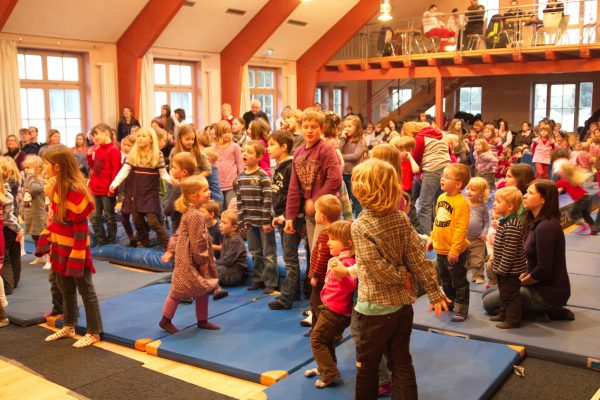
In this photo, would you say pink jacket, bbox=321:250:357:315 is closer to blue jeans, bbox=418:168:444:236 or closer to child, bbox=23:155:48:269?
blue jeans, bbox=418:168:444:236

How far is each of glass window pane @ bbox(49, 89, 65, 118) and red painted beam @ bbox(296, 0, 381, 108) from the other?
7.39 metres

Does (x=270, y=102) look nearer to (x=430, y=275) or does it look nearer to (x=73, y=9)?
(x=73, y=9)

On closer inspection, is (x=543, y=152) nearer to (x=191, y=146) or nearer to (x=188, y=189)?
(x=191, y=146)

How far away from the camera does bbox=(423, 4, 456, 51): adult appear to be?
16219 millimetres

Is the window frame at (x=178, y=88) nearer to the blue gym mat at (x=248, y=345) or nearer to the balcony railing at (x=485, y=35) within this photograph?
the balcony railing at (x=485, y=35)

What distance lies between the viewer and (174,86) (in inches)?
615

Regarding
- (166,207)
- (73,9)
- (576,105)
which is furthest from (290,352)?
(576,105)

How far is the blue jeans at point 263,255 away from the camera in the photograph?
5.36m

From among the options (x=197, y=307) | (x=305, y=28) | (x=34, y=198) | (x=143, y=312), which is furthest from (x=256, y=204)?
(x=305, y=28)

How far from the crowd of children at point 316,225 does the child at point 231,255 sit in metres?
0.01

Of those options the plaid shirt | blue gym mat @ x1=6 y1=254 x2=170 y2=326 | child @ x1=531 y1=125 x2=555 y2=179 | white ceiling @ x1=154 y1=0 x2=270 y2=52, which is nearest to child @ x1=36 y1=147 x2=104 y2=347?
blue gym mat @ x1=6 y1=254 x2=170 y2=326

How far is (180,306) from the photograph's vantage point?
5.29 meters

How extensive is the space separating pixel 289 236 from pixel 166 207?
6.97ft

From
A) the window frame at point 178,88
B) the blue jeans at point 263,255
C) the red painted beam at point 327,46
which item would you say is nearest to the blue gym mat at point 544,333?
the blue jeans at point 263,255
